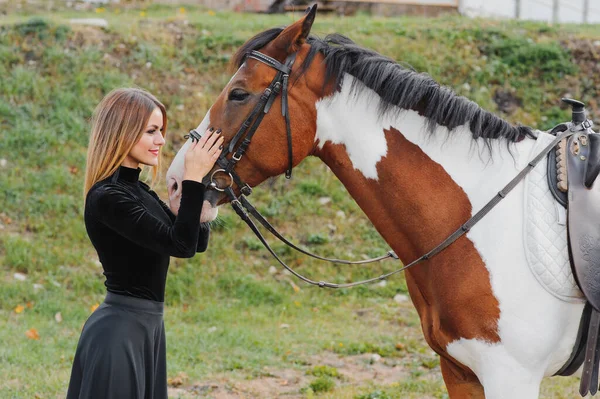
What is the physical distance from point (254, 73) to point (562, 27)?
29.9 ft

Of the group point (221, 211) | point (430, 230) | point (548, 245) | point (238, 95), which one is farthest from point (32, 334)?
point (548, 245)

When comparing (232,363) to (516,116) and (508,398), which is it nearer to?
(508,398)

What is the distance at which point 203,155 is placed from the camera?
2.69 meters

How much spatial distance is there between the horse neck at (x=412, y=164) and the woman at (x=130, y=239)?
21.0 inches

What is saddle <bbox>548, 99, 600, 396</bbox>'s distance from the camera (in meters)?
2.54

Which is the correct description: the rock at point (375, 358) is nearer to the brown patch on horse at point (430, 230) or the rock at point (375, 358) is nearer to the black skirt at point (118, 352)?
the brown patch on horse at point (430, 230)

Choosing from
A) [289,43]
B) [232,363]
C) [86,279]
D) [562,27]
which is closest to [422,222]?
[289,43]

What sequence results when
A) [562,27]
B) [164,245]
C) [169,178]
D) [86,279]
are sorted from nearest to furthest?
[164,245] < [169,178] < [86,279] < [562,27]

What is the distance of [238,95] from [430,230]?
93cm

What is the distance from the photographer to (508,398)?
256cm

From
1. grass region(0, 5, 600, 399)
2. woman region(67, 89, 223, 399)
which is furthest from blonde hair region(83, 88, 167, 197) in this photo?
grass region(0, 5, 600, 399)

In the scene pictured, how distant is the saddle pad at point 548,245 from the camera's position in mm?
2570

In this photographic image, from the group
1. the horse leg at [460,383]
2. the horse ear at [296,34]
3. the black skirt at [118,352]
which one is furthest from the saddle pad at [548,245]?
the black skirt at [118,352]

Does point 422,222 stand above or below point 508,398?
above
